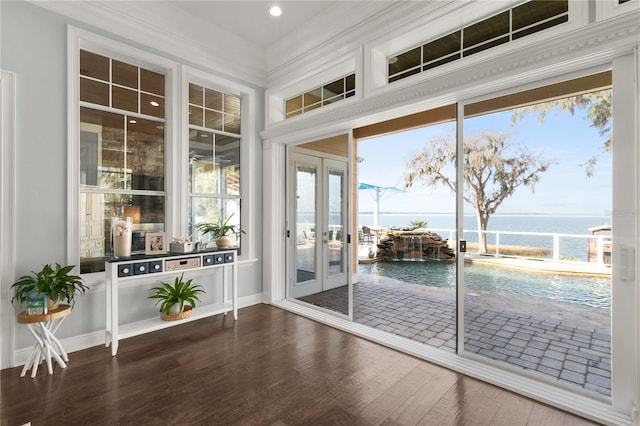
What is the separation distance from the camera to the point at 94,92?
129 inches

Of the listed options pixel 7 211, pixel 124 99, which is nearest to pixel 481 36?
pixel 124 99

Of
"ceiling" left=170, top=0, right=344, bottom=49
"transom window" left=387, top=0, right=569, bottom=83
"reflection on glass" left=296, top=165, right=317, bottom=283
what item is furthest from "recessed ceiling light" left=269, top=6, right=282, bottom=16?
"reflection on glass" left=296, top=165, right=317, bottom=283

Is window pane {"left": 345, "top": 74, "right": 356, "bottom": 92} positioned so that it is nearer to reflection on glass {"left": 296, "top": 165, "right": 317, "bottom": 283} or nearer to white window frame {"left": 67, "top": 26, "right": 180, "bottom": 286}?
reflection on glass {"left": 296, "top": 165, "right": 317, "bottom": 283}

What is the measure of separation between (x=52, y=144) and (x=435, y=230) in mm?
7871

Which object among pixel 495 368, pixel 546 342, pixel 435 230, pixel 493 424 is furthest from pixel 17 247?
pixel 435 230

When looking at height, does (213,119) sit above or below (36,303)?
above

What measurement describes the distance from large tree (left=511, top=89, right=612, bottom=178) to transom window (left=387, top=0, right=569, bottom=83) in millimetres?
579

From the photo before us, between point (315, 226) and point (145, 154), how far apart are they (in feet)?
7.70

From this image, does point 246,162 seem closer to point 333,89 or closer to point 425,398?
point 333,89

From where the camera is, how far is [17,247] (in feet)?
8.97

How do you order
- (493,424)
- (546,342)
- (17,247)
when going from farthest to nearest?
(17,247) → (546,342) → (493,424)

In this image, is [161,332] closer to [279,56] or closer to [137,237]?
[137,237]

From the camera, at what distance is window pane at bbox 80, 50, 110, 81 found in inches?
127

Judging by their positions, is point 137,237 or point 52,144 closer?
point 52,144
